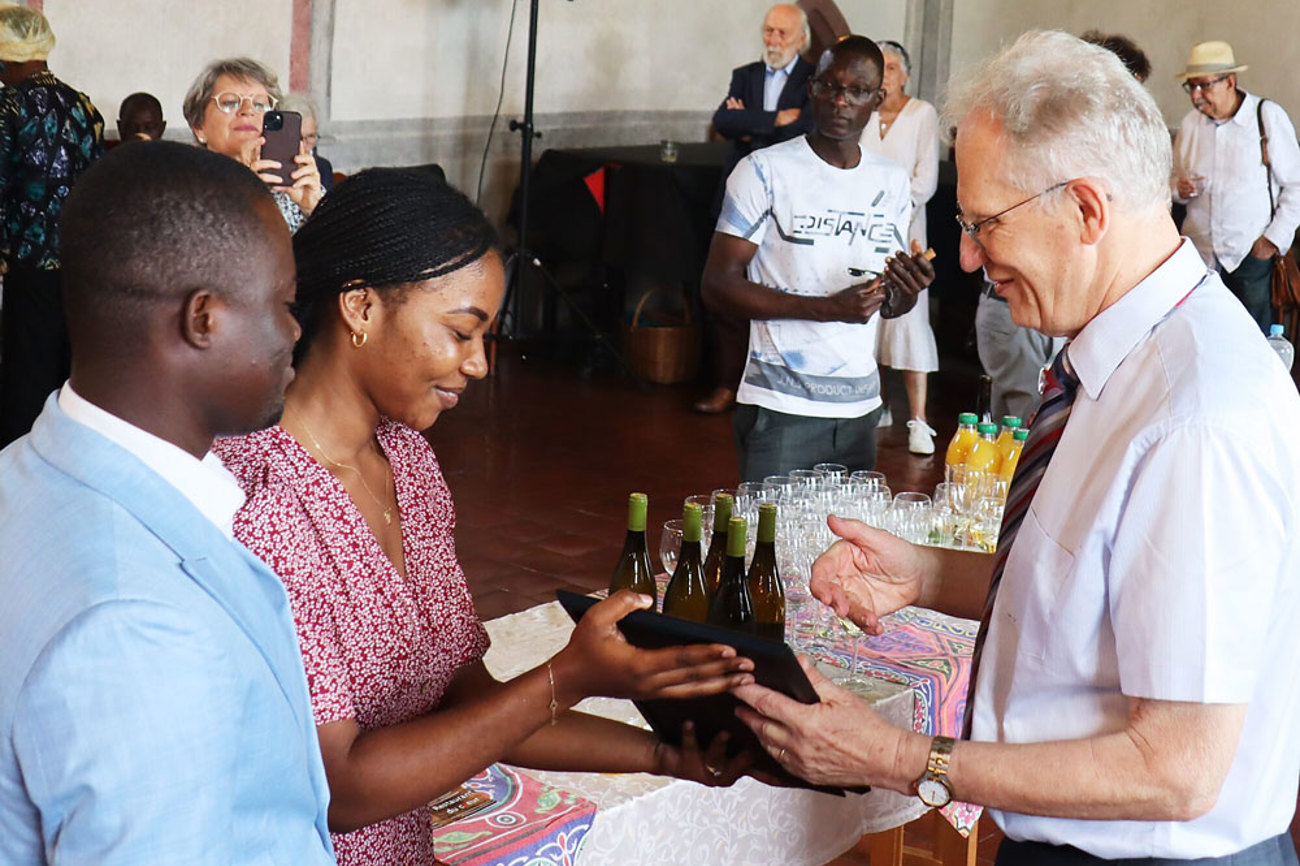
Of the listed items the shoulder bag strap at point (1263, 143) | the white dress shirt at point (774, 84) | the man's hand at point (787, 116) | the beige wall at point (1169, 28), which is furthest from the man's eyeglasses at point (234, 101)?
the beige wall at point (1169, 28)

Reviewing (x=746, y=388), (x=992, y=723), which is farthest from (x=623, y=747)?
(x=746, y=388)

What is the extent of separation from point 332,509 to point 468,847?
541 mm

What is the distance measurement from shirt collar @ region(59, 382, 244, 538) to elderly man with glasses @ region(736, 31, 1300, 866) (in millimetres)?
819

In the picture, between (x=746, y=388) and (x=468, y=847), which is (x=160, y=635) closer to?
(x=468, y=847)

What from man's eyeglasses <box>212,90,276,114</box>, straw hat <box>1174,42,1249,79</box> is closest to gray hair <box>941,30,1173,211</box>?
man's eyeglasses <box>212,90,276,114</box>

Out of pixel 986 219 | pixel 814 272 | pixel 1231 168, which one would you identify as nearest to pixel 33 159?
pixel 814 272

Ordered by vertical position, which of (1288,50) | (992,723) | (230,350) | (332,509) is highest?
(1288,50)

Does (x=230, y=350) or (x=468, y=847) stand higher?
(x=230, y=350)

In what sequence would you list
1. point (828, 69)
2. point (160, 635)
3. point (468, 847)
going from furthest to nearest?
point (828, 69) → point (468, 847) → point (160, 635)

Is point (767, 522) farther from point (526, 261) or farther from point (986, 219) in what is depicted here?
point (526, 261)

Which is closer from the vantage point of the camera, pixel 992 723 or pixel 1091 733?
pixel 1091 733

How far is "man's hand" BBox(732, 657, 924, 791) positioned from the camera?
1.75 m

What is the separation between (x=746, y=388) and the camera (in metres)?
3.73

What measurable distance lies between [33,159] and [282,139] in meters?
1.39
